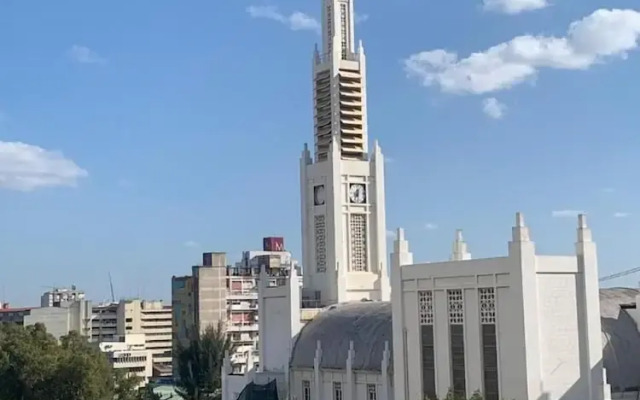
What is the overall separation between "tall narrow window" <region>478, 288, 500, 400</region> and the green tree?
3667 centimetres

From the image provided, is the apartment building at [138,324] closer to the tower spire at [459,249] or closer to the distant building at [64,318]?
the distant building at [64,318]

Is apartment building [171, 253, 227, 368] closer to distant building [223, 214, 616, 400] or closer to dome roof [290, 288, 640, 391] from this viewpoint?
dome roof [290, 288, 640, 391]

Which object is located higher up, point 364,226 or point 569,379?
point 364,226

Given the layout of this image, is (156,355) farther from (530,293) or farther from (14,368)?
(530,293)

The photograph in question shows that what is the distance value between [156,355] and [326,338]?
92.4 m

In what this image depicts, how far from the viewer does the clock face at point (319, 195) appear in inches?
2350

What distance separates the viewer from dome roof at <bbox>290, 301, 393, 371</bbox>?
44750 mm

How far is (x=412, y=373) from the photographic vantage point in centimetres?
3888

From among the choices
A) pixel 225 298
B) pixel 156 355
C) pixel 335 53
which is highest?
pixel 335 53

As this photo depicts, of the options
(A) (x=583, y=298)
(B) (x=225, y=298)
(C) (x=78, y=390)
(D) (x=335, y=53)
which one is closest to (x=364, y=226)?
(D) (x=335, y=53)

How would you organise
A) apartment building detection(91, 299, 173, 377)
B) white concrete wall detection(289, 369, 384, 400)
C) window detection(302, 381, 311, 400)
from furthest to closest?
apartment building detection(91, 299, 173, 377) → window detection(302, 381, 311, 400) → white concrete wall detection(289, 369, 384, 400)

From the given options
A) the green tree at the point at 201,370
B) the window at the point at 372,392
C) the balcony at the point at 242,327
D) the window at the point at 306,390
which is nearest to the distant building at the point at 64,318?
the balcony at the point at 242,327

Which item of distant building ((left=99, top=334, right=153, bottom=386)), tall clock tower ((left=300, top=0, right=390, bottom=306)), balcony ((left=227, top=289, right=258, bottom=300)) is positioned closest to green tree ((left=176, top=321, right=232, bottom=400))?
tall clock tower ((left=300, top=0, right=390, bottom=306))

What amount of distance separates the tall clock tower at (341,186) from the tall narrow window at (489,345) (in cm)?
2202
